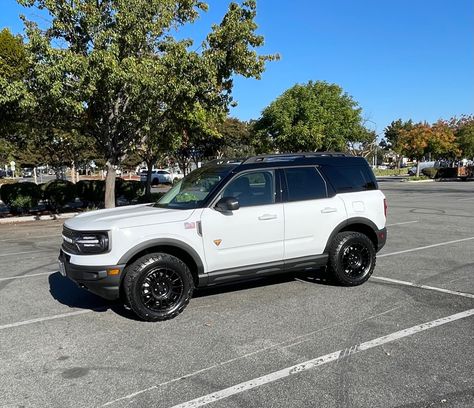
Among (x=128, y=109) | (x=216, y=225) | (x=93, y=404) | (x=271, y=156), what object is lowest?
(x=93, y=404)

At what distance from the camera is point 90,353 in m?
4.39

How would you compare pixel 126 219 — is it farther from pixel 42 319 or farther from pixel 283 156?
pixel 283 156

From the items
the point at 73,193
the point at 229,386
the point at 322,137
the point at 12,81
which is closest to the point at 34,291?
Result: the point at 229,386

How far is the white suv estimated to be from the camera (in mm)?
5094

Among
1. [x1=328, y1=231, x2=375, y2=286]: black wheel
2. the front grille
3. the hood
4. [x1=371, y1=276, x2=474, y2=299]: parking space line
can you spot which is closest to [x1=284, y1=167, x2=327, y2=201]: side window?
[x1=328, y1=231, x2=375, y2=286]: black wheel

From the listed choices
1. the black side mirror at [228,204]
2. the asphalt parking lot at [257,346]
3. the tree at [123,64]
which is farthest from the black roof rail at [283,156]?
the tree at [123,64]

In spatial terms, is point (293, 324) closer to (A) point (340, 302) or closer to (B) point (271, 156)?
(A) point (340, 302)

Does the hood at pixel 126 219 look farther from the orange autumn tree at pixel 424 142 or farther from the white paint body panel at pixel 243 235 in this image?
the orange autumn tree at pixel 424 142

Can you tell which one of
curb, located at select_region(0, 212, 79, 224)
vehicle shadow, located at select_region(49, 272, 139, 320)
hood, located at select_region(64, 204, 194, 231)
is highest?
hood, located at select_region(64, 204, 194, 231)

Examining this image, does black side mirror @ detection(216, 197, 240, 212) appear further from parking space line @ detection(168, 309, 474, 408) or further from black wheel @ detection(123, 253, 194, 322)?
parking space line @ detection(168, 309, 474, 408)

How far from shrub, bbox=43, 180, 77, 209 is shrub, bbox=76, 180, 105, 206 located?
1.73ft

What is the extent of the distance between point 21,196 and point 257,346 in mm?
16211

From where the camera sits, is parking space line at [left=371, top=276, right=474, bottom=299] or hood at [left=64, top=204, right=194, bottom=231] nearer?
hood at [left=64, top=204, right=194, bottom=231]

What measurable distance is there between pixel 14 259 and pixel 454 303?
7.94m
